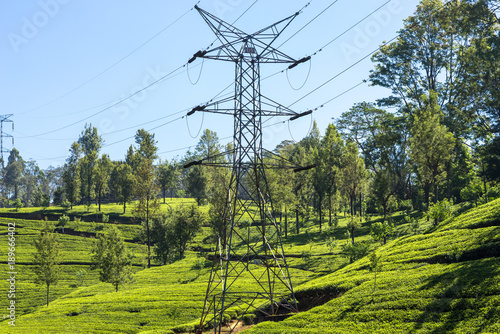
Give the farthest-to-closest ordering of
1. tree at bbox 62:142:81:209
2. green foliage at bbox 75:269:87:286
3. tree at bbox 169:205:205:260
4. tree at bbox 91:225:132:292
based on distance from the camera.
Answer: tree at bbox 62:142:81:209 → tree at bbox 169:205:205:260 → green foliage at bbox 75:269:87:286 → tree at bbox 91:225:132:292

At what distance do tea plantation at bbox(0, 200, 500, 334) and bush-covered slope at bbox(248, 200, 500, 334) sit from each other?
0.05 metres

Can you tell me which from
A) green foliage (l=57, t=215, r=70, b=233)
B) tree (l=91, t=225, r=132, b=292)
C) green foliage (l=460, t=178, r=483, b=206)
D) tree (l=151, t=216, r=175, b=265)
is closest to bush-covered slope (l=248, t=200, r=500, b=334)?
green foliage (l=460, t=178, r=483, b=206)

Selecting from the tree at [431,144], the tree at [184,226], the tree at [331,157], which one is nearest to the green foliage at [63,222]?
the tree at [184,226]

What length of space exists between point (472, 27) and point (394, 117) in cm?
2307

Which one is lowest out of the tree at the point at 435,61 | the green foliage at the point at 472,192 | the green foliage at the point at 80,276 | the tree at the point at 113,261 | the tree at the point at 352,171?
the green foliage at the point at 80,276

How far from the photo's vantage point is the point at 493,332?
15.4 meters

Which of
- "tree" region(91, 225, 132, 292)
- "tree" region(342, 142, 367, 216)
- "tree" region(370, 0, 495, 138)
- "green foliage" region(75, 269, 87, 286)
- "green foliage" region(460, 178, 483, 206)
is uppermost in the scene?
"tree" region(370, 0, 495, 138)

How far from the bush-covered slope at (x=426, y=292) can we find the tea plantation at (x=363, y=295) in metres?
0.05

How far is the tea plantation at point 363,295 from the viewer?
18.6 meters

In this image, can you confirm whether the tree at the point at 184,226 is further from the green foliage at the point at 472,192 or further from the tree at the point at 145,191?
the green foliage at the point at 472,192

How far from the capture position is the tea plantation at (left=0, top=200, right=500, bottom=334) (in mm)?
18609

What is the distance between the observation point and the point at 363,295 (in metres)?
23.7

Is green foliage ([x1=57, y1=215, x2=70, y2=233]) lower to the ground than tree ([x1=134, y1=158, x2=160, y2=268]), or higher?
lower

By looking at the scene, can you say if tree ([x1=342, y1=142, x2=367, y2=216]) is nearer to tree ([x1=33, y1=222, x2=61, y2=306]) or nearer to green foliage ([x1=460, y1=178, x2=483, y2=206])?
green foliage ([x1=460, y1=178, x2=483, y2=206])
